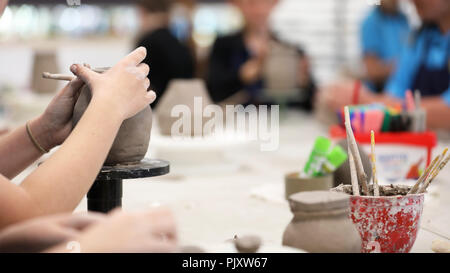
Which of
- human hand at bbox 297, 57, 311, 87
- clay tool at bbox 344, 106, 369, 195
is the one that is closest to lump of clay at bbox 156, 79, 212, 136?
clay tool at bbox 344, 106, 369, 195

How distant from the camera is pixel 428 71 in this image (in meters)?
3.18

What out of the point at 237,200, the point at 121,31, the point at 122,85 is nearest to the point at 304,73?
the point at 237,200

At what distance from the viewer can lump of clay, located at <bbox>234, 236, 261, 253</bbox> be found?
872mm

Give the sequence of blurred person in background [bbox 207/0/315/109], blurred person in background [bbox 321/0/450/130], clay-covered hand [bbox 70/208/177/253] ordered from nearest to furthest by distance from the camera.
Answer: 1. clay-covered hand [bbox 70/208/177/253]
2. blurred person in background [bbox 321/0/450/130]
3. blurred person in background [bbox 207/0/315/109]

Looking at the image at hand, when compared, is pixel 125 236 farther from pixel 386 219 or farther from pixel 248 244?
pixel 386 219

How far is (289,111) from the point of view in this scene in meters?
4.13

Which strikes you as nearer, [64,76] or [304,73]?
[64,76]

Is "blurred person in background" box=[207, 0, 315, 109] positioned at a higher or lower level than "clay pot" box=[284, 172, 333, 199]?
higher

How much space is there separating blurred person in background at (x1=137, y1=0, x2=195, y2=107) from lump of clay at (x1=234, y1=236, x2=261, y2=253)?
3.02 meters

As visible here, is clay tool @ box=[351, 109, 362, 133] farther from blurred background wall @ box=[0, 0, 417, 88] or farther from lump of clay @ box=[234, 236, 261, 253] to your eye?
blurred background wall @ box=[0, 0, 417, 88]

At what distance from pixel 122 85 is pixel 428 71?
98.1 inches

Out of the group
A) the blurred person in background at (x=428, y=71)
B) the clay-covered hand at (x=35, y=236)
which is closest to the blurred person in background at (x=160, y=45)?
the blurred person in background at (x=428, y=71)

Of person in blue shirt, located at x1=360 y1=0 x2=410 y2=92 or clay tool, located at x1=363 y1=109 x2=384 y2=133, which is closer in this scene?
clay tool, located at x1=363 y1=109 x2=384 y2=133
